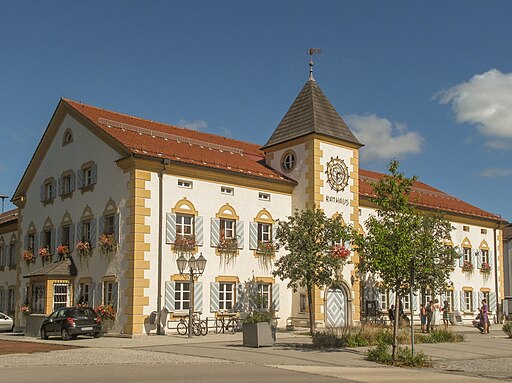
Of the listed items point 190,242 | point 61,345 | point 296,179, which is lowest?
point 61,345

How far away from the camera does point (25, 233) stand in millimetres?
35688

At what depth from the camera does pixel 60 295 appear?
3017 centimetres

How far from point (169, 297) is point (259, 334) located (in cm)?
770

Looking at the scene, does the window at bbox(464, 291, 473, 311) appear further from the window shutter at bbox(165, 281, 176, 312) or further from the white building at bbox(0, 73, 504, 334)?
the window shutter at bbox(165, 281, 176, 312)

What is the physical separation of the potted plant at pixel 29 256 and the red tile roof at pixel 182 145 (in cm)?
762

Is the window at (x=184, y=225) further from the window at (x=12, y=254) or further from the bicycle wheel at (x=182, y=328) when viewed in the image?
the window at (x=12, y=254)

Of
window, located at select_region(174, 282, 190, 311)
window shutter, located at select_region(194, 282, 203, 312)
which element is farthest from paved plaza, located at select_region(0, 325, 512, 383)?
window shutter, located at select_region(194, 282, 203, 312)

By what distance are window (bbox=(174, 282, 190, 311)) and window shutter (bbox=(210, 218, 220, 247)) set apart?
2163mm

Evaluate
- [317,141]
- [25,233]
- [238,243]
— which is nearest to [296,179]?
[317,141]

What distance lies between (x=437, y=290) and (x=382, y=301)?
3727mm

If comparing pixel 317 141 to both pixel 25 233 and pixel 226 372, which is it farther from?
pixel 226 372

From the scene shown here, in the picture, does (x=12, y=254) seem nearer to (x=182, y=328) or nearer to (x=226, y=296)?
(x=226, y=296)

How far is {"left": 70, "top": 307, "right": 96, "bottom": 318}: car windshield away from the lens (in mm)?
25984

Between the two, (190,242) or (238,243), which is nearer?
(190,242)
